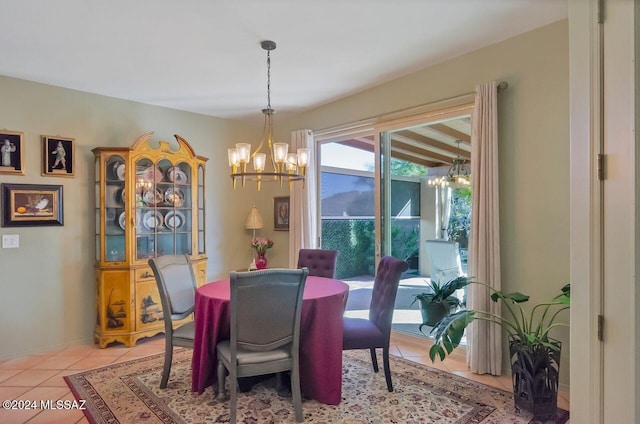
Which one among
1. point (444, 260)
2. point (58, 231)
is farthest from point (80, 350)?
point (444, 260)

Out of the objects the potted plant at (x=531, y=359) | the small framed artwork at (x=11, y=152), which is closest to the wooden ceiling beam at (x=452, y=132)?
the potted plant at (x=531, y=359)

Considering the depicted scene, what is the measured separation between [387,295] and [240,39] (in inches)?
89.8

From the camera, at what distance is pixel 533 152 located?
2.76m

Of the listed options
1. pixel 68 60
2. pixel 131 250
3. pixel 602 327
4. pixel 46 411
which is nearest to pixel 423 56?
pixel 602 327

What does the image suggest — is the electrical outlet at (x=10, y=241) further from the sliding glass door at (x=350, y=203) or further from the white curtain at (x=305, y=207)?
the sliding glass door at (x=350, y=203)

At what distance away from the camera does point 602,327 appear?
4.52 feet

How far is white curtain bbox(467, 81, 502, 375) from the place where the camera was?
113 inches

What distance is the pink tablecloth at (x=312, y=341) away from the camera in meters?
2.45

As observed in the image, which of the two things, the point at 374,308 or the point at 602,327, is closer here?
the point at 602,327

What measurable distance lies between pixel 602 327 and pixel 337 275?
3.27 meters

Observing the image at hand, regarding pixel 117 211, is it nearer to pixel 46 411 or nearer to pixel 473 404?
pixel 46 411

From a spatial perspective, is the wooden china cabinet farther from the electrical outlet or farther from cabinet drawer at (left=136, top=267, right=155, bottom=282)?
the electrical outlet

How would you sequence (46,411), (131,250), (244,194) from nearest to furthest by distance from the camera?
(46,411) → (131,250) → (244,194)

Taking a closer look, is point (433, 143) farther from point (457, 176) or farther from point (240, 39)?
point (240, 39)
